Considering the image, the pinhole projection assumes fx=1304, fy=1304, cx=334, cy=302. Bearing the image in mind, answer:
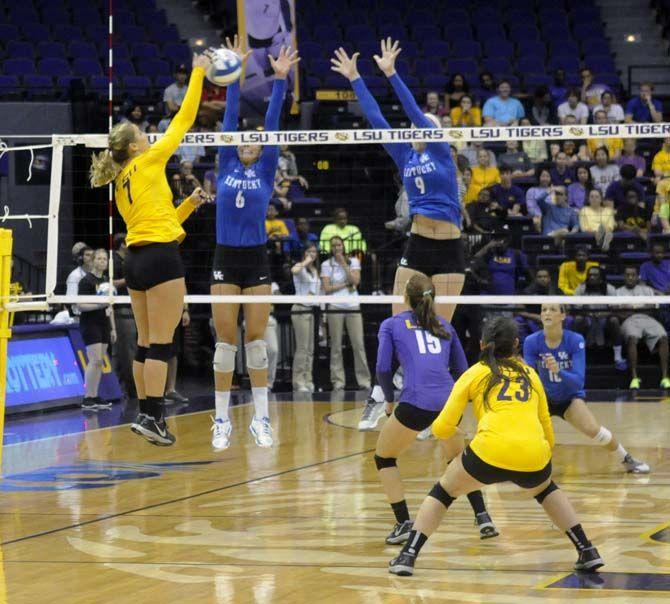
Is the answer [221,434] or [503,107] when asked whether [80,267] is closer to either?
[221,434]

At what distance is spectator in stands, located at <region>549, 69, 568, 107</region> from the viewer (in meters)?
19.1

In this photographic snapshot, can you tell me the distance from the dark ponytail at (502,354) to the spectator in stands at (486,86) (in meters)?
12.9

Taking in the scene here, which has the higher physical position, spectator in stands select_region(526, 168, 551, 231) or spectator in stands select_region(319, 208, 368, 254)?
spectator in stands select_region(526, 168, 551, 231)

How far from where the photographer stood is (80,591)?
6.31m

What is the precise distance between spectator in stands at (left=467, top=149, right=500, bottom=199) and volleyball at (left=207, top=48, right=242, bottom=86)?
838cm

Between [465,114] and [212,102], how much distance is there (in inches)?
137

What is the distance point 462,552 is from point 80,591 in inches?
81.1

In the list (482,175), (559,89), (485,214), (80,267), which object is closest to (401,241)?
(485,214)

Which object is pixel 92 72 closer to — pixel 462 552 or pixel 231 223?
pixel 231 223

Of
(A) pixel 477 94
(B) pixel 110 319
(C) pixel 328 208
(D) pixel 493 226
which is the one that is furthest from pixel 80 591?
(A) pixel 477 94

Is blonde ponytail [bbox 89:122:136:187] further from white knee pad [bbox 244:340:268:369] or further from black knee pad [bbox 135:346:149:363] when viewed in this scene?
white knee pad [bbox 244:340:268:369]

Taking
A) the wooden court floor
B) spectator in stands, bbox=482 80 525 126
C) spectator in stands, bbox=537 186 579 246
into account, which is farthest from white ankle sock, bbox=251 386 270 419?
spectator in stands, bbox=482 80 525 126

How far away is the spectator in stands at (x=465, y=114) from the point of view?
1786cm

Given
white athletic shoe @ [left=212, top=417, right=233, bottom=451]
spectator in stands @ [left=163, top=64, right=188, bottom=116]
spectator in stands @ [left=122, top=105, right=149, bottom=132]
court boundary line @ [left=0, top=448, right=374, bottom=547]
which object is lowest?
court boundary line @ [left=0, top=448, right=374, bottom=547]
